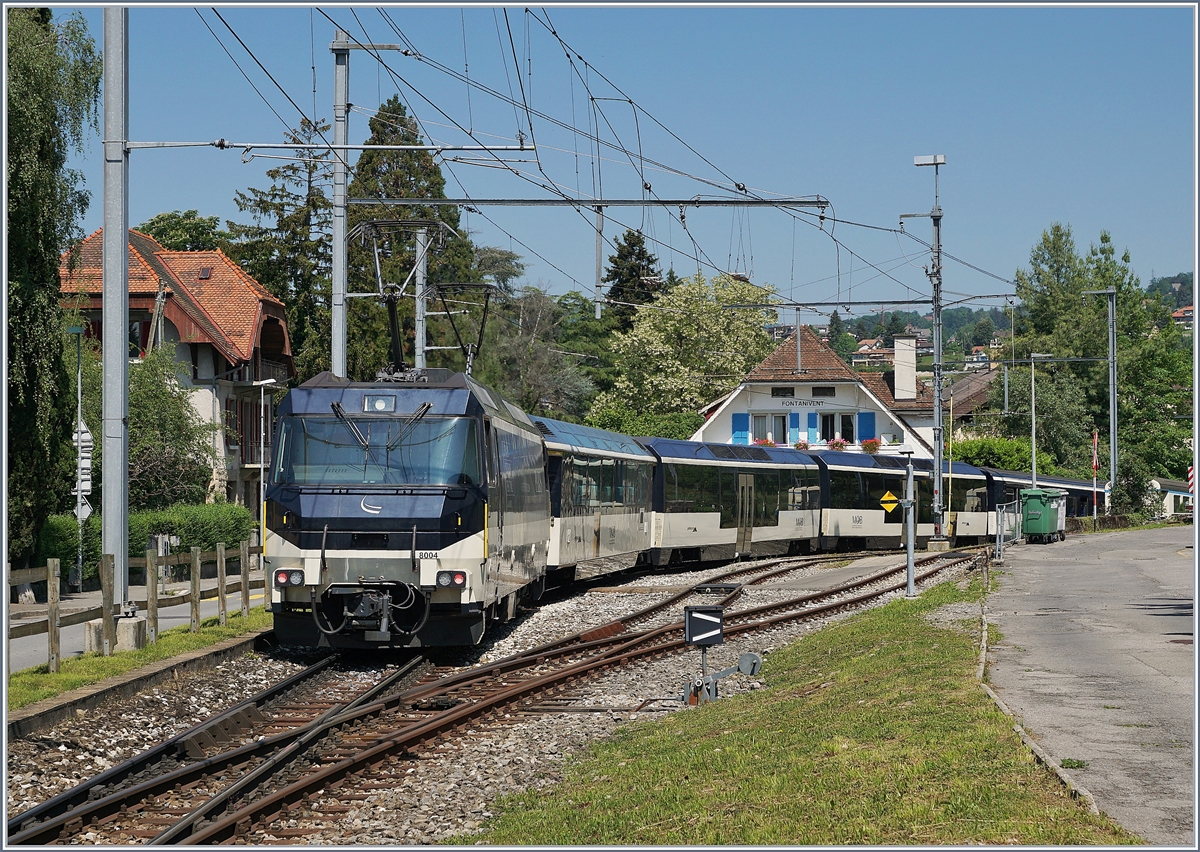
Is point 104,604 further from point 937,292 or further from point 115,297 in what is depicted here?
point 937,292

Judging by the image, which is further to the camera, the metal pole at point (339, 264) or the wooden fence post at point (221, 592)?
the metal pole at point (339, 264)

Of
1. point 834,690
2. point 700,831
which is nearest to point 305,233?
point 834,690

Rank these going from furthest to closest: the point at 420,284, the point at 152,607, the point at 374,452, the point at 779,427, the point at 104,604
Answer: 1. the point at 779,427
2. the point at 420,284
3. the point at 152,607
4. the point at 374,452
5. the point at 104,604

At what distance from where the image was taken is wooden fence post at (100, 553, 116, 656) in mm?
15773

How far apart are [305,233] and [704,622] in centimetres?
4900

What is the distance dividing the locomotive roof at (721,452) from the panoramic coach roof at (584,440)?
1.16m

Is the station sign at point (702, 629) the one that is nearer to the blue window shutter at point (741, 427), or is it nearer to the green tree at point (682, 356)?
the blue window shutter at point (741, 427)

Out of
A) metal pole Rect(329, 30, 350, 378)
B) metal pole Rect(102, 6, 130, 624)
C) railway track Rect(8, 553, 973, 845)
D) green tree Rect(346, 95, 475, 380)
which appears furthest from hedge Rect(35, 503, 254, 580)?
railway track Rect(8, 553, 973, 845)

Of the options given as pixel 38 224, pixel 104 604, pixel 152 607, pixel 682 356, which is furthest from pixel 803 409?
pixel 104 604

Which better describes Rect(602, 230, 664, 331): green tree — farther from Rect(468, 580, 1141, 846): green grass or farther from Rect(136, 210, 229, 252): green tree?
Rect(468, 580, 1141, 846): green grass

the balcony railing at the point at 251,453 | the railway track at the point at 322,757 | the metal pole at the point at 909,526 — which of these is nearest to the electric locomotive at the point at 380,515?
the railway track at the point at 322,757

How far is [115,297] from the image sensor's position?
1617 cm

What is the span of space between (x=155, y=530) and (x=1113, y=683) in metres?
28.2

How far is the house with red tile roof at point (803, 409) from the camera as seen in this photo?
76.4 metres
